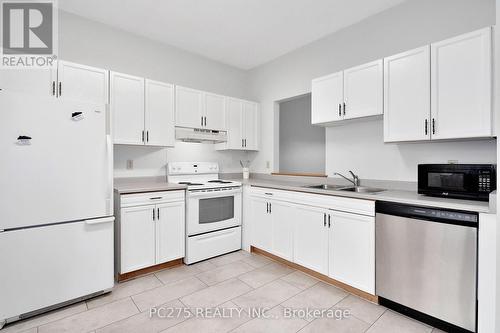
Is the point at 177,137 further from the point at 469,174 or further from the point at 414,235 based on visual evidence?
the point at 469,174

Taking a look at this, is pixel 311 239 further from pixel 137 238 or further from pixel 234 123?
pixel 234 123

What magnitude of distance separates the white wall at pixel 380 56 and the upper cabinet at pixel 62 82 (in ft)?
8.20

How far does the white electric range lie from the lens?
299cm

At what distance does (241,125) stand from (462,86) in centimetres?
275

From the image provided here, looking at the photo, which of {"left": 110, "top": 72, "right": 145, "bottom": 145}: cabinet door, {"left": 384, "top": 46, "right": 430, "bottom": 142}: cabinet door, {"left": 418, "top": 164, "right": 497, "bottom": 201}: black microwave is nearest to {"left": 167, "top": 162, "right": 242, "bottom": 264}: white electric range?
{"left": 110, "top": 72, "right": 145, "bottom": 145}: cabinet door

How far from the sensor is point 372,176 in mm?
2818

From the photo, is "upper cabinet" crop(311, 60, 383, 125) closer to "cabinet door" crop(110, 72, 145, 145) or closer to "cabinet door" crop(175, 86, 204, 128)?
"cabinet door" crop(175, 86, 204, 128)

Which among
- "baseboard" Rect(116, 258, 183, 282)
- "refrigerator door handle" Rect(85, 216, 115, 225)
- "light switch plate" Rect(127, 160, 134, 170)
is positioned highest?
"light switch plate" Rect(127, 160, 134, 170)

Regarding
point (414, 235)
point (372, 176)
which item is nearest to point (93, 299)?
point (414, 235)

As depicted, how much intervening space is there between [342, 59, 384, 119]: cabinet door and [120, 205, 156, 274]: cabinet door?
7.92 ft

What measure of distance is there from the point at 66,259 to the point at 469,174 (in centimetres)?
Answer: 325

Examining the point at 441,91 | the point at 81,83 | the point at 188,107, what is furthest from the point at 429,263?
the point at 81,83

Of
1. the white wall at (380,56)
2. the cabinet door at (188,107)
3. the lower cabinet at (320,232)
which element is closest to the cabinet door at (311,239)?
the lower cabinet at (320,232)

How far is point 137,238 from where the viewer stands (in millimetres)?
2617
